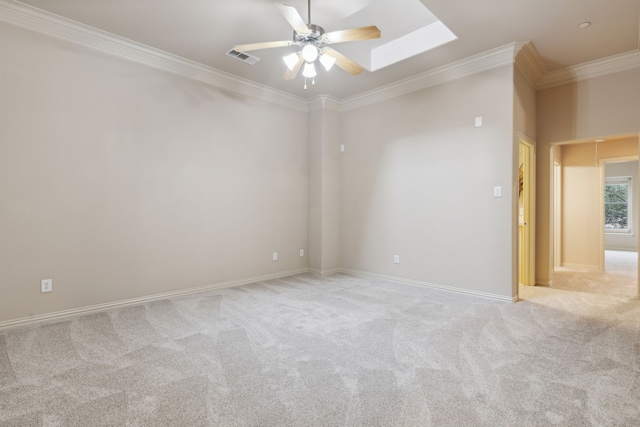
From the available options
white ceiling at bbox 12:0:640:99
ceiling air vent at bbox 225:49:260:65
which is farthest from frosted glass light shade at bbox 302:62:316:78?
ceiling air vent at bbox 225:49:260:65

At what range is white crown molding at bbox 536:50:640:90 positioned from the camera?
12.9ft

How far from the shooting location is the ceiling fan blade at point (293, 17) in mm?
2432

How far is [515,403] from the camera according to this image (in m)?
1.84

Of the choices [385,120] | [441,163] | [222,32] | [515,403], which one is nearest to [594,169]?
[441,163]

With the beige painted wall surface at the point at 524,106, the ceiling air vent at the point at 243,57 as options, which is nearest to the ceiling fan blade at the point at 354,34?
the ceiling air vent at the point at 243,57

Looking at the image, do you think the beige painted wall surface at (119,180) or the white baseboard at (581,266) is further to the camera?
the white baseboard at (581,266)

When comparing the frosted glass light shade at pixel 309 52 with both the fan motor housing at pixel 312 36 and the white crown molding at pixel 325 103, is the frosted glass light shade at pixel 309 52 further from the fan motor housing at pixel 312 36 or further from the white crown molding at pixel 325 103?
the white crown molding at pixel 325 103

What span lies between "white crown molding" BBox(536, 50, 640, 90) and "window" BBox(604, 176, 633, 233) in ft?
22.7

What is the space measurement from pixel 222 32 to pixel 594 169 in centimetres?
667

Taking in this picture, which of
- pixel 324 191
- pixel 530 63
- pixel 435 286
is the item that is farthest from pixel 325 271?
pixel 530 63

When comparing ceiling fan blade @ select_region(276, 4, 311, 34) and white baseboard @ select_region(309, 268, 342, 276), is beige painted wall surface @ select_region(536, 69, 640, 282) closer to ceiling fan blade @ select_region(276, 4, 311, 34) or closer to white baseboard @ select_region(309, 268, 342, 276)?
white baseboard @ select_region(309, 268, 342, 276)

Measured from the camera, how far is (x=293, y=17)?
255 cm

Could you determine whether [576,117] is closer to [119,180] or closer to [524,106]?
[524,106]

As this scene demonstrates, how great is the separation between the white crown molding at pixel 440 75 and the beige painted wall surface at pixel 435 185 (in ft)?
0.29
